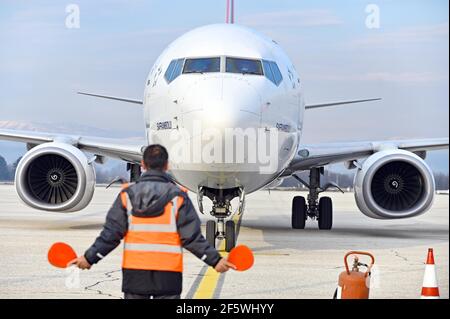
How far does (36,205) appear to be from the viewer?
582 inches

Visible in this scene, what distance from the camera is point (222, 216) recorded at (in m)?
12.5

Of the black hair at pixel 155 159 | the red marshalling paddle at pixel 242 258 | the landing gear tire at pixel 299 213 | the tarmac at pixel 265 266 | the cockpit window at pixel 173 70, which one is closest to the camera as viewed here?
the red marshalling paddle at pixel 242 258

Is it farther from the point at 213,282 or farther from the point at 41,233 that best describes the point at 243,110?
the point at 41,233

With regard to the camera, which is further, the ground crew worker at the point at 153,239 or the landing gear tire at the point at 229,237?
the landing gear tire at the point at 229,237

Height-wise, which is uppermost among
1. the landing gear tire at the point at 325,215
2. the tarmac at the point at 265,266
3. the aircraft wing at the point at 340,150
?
the aircraft wing at the point at 340,150

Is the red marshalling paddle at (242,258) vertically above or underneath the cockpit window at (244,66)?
underneath

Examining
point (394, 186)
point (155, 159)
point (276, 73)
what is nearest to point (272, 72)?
point (276, 73)

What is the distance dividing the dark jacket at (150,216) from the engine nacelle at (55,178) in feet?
29.7

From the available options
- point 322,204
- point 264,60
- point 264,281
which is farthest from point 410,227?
point 264,281

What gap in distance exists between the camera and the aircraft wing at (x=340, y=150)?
1633cm

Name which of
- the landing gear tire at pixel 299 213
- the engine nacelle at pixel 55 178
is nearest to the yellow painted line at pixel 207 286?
the engine nacelle at pixel 55 178

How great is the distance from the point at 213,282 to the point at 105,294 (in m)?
1.43

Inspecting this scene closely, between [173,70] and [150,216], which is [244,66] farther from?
[150,216]

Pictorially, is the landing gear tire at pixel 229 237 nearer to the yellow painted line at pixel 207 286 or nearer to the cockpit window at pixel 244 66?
the yellow painted line at pixel 207 286
